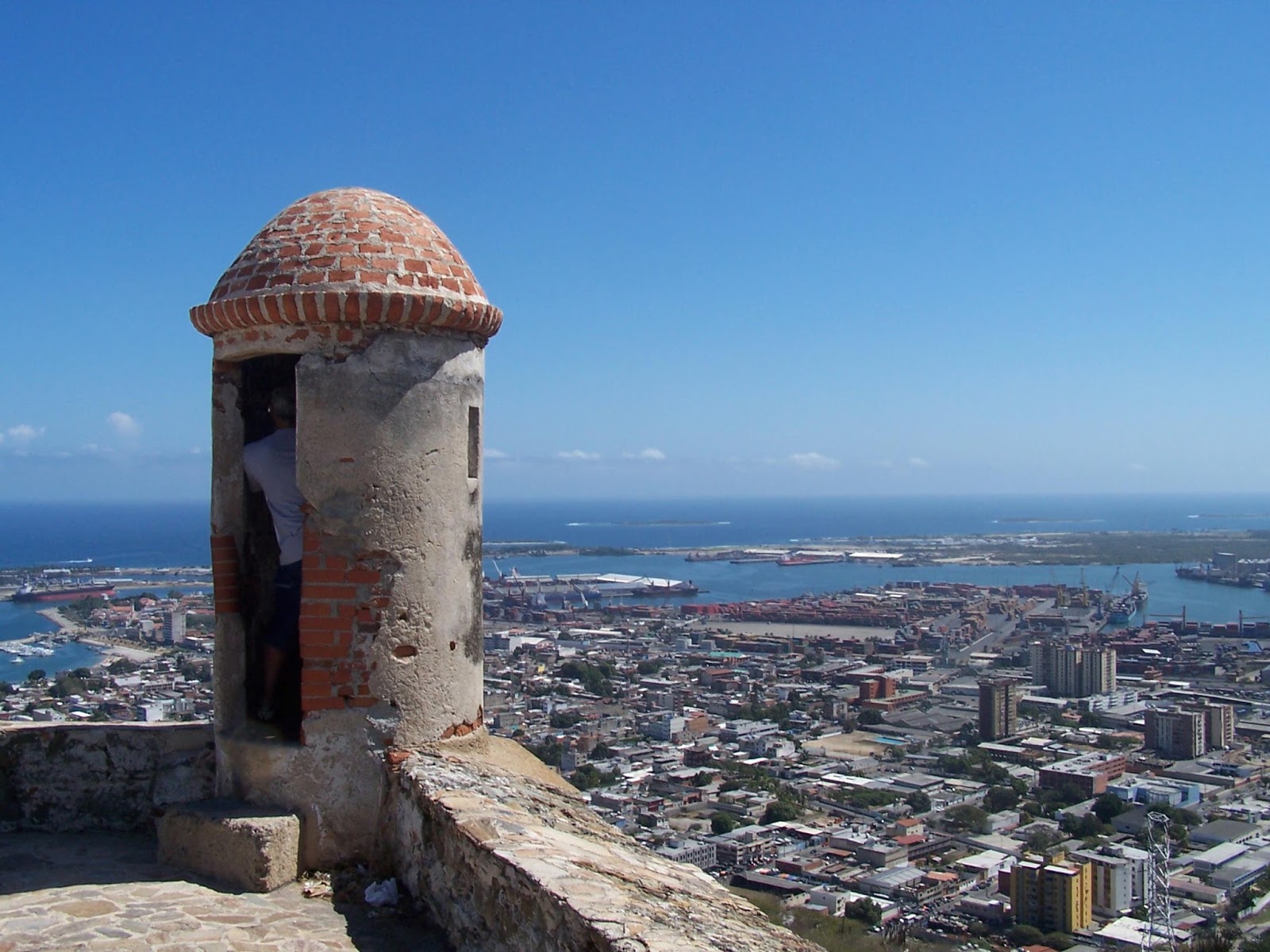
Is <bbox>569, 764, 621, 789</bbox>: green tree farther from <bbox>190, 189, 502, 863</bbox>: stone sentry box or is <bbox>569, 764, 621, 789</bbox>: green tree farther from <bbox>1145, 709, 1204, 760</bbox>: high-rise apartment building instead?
<bbox>190, 189, 502, 863</bbox>: stone sentry box

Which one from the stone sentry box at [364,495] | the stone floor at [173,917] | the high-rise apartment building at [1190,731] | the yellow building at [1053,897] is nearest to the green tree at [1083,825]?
the yellow building at [1053,897]

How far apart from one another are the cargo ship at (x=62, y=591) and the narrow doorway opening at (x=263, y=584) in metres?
47.4

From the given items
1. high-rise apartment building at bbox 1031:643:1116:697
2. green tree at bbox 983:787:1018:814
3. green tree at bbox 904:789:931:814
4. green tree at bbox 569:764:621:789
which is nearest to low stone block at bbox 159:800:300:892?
green tree at bbox 569:764:621:789

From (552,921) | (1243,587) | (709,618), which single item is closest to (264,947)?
(552,921)

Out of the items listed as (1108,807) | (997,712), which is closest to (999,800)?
(1108,807)

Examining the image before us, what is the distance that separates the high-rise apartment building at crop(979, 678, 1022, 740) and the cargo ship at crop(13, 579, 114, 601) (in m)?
35.9

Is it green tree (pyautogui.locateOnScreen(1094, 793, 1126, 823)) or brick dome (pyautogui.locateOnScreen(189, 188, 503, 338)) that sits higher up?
brick dome (pyautogui.locateOnScreen(189, 188, 503, 338))

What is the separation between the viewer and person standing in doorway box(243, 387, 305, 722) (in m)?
3.94

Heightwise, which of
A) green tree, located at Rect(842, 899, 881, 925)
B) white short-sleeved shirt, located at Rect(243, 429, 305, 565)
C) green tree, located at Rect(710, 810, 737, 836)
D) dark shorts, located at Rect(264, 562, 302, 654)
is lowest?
green tree, located at Rect(710, 810, 737, 836)

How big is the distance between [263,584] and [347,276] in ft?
4.66

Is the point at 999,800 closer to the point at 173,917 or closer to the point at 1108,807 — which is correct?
the point at 1108,807

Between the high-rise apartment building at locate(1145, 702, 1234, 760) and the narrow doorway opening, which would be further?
the high-rise apartment building at locate(1145, 702, 1234, 760)

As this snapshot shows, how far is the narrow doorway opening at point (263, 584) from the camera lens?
4.12 meters

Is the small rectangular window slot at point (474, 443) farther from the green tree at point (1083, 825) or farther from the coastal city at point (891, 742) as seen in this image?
the green tree at point (1083, 825)
